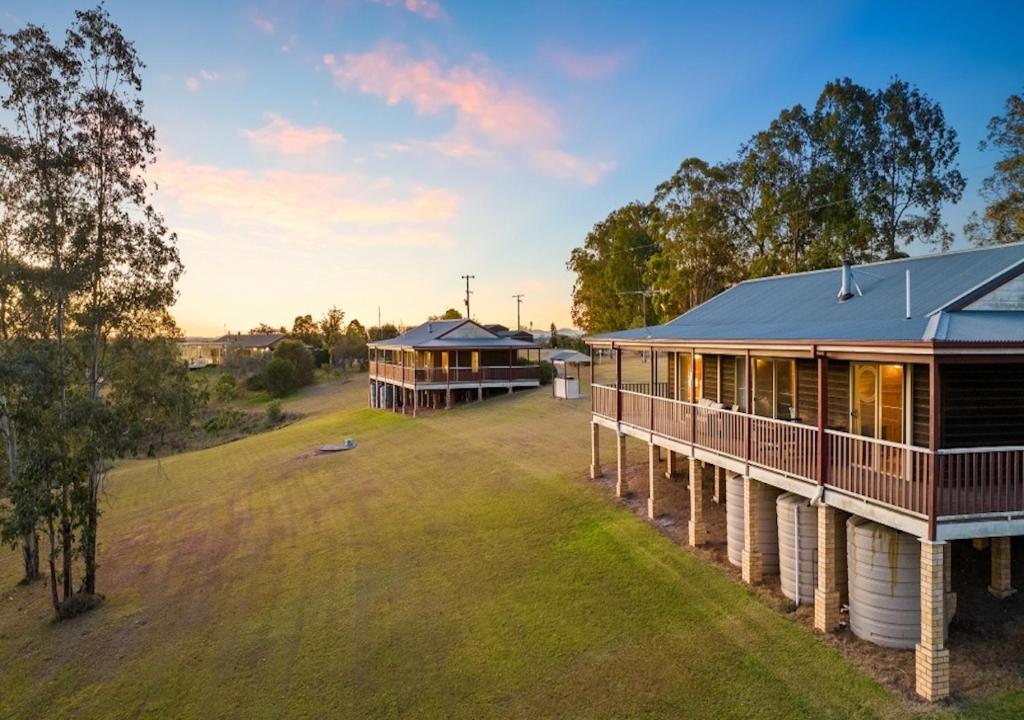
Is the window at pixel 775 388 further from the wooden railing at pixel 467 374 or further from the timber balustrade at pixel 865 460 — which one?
the wooden railing at pixel 467 374

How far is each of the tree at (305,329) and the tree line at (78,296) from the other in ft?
279

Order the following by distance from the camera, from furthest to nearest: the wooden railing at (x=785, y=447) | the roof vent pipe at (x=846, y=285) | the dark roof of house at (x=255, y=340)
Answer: the dark roof of house at (x=255, y=340) < the roof vent pipe at (x=846, y=285) < the wooden railing at (x=785, y=447)

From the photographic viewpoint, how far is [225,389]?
63.9 meters

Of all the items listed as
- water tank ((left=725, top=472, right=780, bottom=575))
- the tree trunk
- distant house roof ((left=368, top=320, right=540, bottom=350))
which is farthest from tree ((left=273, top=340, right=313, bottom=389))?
water tank ((left=725, top=472, right=780, bottom=575))

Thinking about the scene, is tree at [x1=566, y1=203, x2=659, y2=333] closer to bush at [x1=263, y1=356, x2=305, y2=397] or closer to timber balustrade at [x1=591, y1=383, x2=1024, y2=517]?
bush at [x1=263, y1=356, x2=305, y2=397]

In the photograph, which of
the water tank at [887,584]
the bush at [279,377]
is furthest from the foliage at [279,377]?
the water tank at [887,584]

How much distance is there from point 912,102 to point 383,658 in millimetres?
44009

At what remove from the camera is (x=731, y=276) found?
149ft

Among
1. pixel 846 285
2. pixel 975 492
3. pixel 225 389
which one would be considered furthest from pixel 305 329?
pixel 975 492

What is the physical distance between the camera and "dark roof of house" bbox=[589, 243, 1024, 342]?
1003 centimetres

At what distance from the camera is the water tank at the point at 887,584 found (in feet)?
33.6

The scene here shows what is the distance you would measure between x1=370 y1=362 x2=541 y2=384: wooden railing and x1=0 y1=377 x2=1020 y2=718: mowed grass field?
15609 millimetres

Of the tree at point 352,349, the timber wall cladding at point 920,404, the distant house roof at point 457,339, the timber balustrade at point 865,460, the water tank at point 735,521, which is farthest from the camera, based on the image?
the tree at point 352,349

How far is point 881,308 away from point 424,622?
11.5 meters
